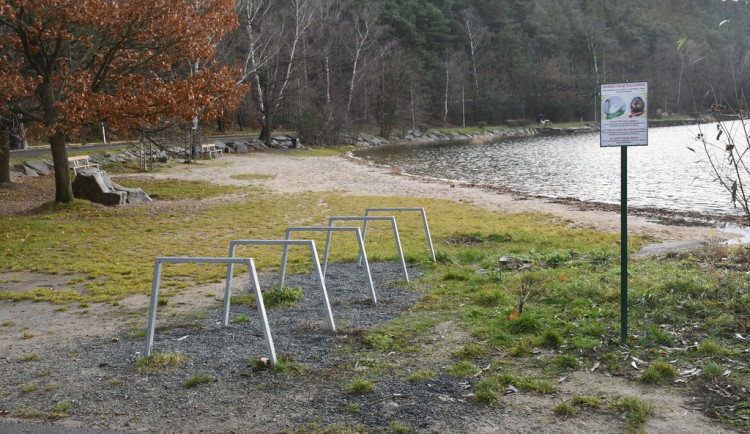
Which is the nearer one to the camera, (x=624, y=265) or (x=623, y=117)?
(x=623, y=117)

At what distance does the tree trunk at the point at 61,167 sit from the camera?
1588cm

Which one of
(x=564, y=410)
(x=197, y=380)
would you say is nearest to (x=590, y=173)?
(x=564, y=410)

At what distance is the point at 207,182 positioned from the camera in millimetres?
23344

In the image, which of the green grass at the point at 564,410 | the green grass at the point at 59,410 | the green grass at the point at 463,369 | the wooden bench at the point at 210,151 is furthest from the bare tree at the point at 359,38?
the green grass at the point at 564,410

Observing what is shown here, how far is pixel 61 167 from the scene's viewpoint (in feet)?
52.6

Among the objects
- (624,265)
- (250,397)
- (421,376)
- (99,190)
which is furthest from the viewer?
(99,190)

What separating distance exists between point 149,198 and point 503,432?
15.9 metres

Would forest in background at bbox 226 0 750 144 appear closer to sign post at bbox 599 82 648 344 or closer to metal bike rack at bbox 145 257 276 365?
metal bike rack at bbox 145 257 276 365

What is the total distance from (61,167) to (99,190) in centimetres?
129

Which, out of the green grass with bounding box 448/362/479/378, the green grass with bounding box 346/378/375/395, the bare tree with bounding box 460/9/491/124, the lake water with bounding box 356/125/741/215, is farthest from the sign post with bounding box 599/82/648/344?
the bare tree with bounding box 460/9/491/124

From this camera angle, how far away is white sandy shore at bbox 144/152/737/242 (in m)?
14.2

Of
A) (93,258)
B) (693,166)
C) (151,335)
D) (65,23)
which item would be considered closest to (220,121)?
(693,166)

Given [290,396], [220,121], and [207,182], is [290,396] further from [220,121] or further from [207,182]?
[220,121]

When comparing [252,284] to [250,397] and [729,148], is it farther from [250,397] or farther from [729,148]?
[729,148]
